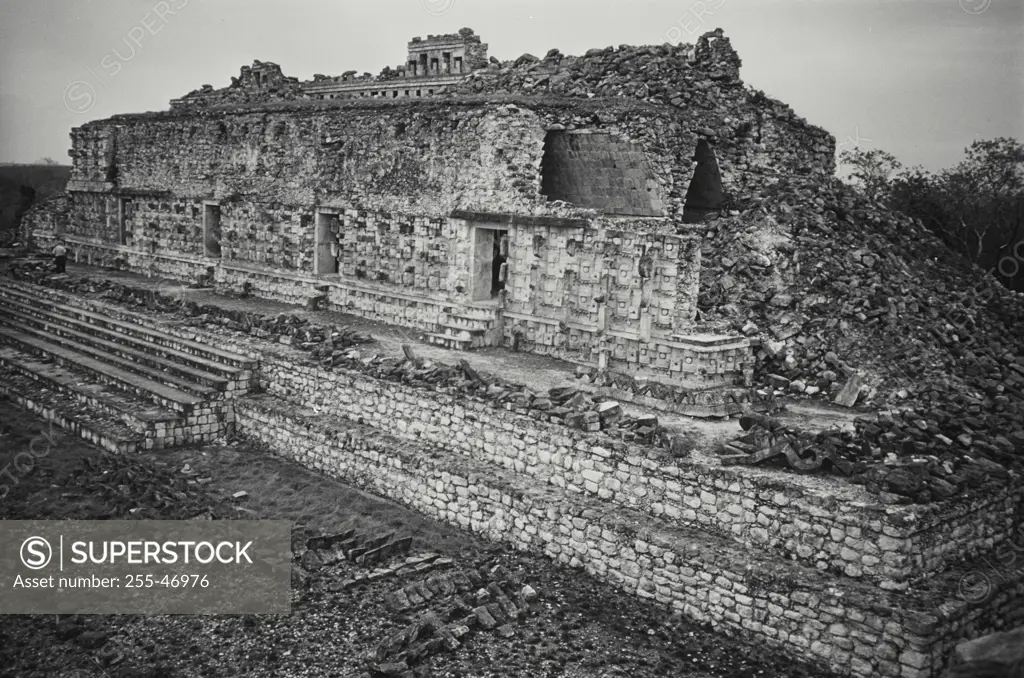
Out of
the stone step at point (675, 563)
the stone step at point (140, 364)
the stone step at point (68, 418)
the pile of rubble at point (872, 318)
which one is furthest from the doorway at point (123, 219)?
the pile of rubble at point (872, 318)

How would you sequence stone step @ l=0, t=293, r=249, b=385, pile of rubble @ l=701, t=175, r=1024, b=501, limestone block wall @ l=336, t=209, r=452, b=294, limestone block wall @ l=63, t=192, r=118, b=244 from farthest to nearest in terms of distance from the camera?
limestone block wall @ l=63, t=192, r=118, b=244
limestone block wall @ l=336, t=209, r=452, b=294
stone step @ l=0, t=293, r=249, b=385
pile of rubble @ l=701, t=175, r=1024, b=501

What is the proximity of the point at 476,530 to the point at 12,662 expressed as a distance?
15.9 feet

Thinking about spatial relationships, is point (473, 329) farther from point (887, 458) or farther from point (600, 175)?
point (887, 458)

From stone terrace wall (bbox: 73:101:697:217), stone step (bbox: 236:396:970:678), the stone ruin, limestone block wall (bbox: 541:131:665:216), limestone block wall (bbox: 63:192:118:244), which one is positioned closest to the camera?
stone step (bbox: 236:396:970:678)

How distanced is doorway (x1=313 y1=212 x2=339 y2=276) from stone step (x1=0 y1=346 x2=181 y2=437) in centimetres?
532

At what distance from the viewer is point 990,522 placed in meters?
8.32

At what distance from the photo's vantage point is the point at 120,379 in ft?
46.9

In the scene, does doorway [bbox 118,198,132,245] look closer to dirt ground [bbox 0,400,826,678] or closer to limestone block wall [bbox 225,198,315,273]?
limestone block wall [bbox 225,198,315,273]

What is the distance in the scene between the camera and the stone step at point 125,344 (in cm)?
1411

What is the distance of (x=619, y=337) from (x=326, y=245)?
27.3 ft

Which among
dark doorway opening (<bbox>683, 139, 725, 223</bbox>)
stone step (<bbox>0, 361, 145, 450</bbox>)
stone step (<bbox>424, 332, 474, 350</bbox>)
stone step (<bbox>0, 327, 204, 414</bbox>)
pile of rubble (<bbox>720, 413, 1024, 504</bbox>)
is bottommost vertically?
stone step (<bbox>0, 361, 145, 450</bbox>)

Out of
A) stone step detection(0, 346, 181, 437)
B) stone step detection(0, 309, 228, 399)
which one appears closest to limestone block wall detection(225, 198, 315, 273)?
stone step detection(0, 309, 228, 399)

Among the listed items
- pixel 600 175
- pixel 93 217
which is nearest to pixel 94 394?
pixel 600 175

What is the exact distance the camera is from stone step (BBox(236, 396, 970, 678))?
712 cm
